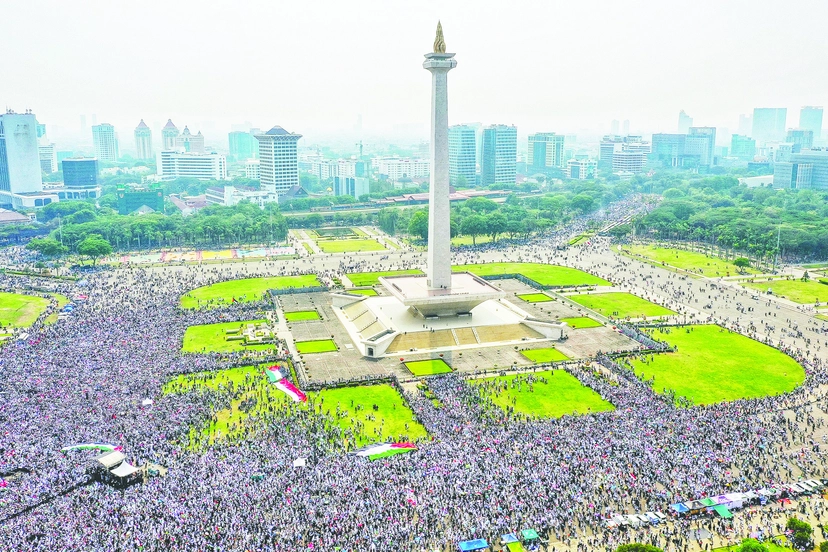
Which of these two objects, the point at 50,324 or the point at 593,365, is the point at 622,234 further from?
the point at 50,324

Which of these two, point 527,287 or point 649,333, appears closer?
point 649,333

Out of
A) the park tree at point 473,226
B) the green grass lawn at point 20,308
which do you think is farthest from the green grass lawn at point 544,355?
the park tree at point 473,226

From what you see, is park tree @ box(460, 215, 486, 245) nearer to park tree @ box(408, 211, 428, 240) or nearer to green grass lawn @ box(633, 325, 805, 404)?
park tree @ box(408, 211, 428, 240)

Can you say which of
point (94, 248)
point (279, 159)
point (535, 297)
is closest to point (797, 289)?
point (535, 297)

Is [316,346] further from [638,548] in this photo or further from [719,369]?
[638,548]

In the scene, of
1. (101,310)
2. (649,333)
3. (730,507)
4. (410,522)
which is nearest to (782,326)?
(649,333)

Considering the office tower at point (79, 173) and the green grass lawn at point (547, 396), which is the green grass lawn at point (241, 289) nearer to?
Result: the green grass lawn at point (547, 396)
